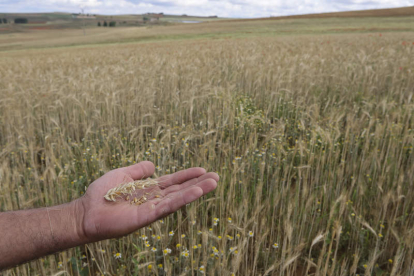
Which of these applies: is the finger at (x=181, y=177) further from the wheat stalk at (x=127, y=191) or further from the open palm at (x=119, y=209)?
the wheat stalk at (x=127, y=191)

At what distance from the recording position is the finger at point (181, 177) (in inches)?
84.2

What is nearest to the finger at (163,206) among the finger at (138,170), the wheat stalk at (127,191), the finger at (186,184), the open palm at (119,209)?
the open palm at (119,209)

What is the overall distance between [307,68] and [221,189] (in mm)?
4358

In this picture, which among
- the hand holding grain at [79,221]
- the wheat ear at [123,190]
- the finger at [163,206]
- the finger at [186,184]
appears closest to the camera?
the hand holding grain at [79,221]

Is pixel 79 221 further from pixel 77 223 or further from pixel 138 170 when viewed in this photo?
pixel 138 170

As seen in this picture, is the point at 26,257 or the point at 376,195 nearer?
the point at 26,257

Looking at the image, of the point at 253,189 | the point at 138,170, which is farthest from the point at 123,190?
the point at 253,189

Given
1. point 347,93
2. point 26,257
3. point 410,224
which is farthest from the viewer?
point 347,93

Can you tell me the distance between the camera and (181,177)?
217 cm

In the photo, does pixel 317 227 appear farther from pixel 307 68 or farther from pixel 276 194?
pixel 307 68

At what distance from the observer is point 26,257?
1536 millimetres

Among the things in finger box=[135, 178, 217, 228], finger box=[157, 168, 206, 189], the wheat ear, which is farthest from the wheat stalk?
finger box=[157, 168, 206, 189]

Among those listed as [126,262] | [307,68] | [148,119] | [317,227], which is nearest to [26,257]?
[126,262]

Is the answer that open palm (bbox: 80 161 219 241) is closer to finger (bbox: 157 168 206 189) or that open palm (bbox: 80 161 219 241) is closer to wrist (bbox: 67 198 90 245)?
wrist (bbox: 67 198 90 245)
